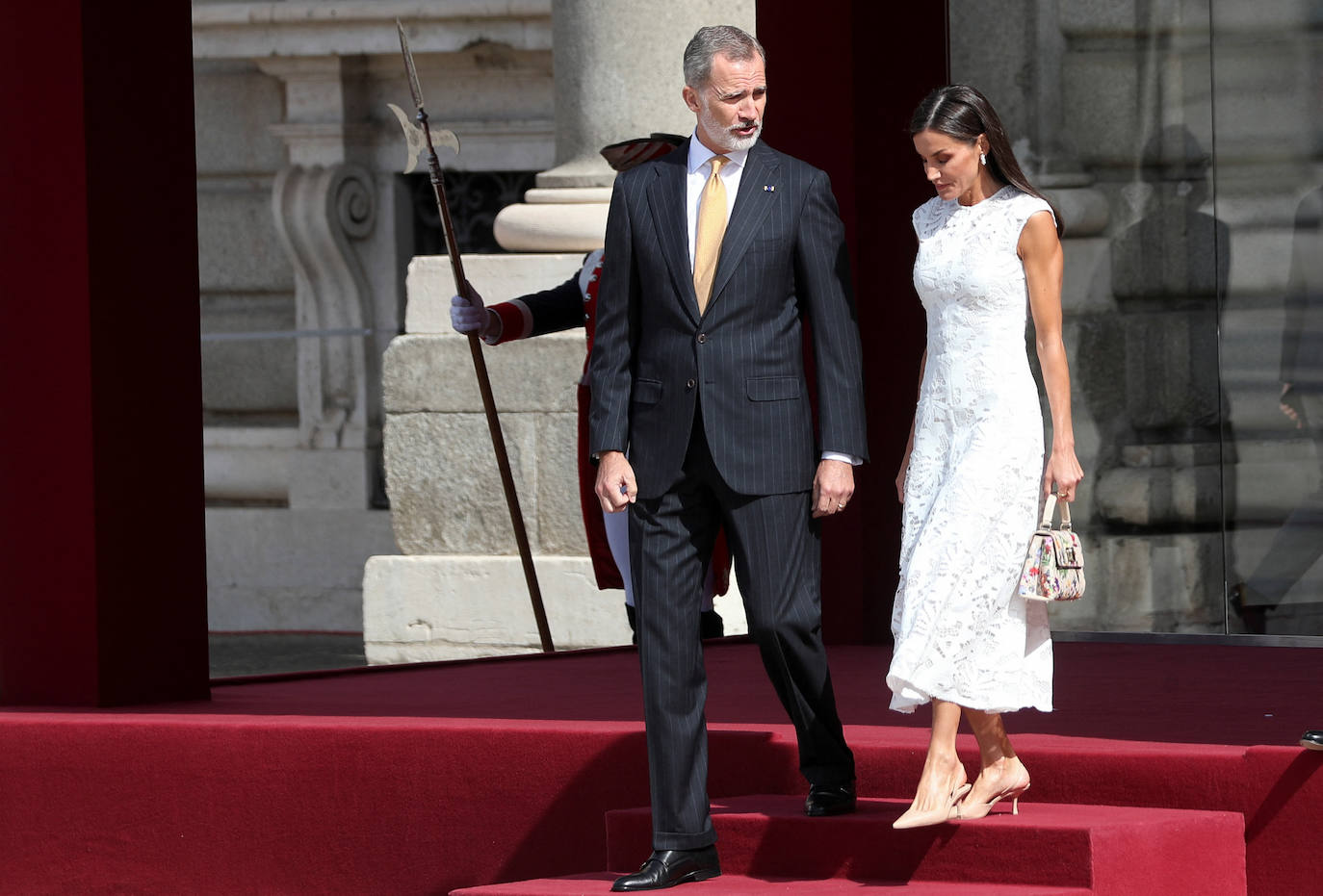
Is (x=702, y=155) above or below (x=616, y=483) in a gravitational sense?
above

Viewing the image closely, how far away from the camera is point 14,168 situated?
740cm

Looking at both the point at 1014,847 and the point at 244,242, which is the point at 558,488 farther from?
the point at 1014,847

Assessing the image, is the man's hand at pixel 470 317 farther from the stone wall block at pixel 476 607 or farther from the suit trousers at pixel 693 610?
the suit trousers at pixel 693 610

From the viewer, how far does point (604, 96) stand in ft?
35.3

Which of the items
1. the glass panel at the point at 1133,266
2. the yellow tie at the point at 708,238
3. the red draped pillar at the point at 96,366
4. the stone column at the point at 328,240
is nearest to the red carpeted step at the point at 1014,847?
the yellow tie at the point at 708,238

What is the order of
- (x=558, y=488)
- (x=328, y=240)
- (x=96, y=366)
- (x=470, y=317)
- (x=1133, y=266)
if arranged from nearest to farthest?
1. (x=96, y=366)
2. (x=470, y=317)
3. (x=1133, y=266)
4. (x=558, y=488)
5. (x=328, y=240)

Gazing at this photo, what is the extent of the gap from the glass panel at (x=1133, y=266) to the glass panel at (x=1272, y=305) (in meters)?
0.07

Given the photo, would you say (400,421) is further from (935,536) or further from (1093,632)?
(935,536)

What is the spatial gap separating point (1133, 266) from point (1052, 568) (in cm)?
388

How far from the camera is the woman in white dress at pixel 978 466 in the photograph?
5242 millimetres

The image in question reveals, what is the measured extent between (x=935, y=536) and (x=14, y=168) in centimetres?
339

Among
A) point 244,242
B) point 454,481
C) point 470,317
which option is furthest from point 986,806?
point 244,242

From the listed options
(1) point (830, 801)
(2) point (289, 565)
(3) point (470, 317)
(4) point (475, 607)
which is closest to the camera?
(1) point (830, 801)

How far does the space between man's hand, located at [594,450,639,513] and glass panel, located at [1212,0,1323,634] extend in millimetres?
3772
